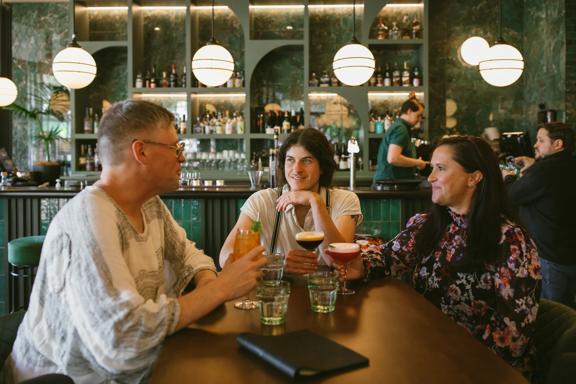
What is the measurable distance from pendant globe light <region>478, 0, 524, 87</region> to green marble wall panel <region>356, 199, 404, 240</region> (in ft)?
5.98

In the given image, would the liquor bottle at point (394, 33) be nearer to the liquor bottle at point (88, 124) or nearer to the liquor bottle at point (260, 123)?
the liquor bottle at point (260, 123)

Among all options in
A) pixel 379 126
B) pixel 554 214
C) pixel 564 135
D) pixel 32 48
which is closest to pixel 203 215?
pixel 554 214

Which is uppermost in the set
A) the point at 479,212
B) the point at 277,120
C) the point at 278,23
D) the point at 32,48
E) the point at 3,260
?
the point at 278,23

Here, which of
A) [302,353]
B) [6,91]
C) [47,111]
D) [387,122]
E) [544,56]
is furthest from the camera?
[47,111]

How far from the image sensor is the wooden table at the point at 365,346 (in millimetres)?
1250

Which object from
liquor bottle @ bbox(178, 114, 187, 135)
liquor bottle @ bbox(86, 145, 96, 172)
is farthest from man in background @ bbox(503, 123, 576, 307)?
liquor bottle @ bbox(86, 145, 96, 172)

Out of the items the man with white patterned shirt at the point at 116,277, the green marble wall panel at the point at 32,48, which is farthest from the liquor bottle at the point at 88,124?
the man with white patterned shirt at the point at 116,277

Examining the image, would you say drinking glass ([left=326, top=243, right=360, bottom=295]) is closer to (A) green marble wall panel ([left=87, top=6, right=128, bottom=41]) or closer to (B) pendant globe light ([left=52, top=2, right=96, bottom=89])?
(B) pendant globe light ([left=52, top=2, right=96, bottom=89])

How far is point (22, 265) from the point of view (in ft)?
12.8

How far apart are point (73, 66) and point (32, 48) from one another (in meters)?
2.88

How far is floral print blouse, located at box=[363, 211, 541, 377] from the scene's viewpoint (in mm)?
1828

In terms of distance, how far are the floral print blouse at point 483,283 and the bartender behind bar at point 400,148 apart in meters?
3.07

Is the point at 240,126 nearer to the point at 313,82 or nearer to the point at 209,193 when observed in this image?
the point at 313,82

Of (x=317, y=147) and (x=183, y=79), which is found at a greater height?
(x=183, y=79)
